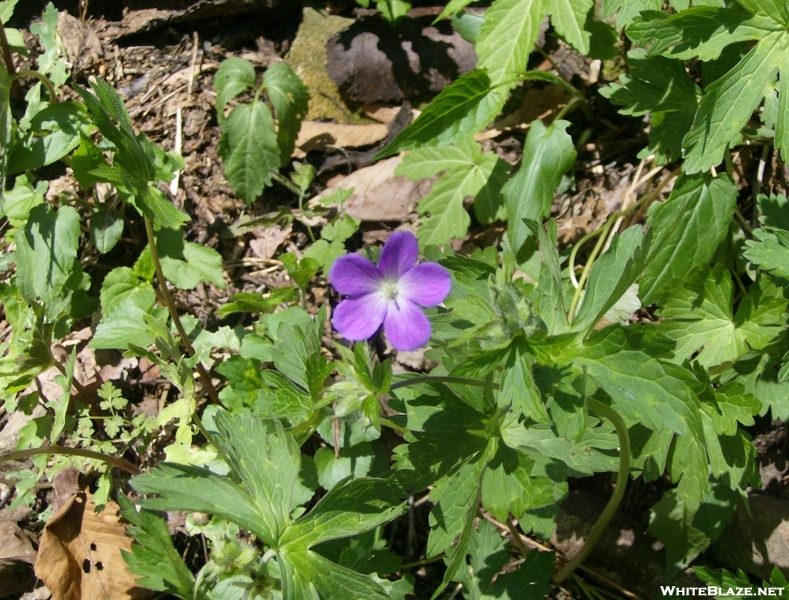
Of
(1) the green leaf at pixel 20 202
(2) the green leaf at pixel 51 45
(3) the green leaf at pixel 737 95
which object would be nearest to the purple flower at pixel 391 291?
(3) the green leaf at pixel 737 95

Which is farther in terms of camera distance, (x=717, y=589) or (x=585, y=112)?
(x=585, y=112)

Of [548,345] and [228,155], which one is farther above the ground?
[548,345]

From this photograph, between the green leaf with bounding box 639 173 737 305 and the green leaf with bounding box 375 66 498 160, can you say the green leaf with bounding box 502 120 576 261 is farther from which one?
the green leaf with bounding box 639 173 737 305

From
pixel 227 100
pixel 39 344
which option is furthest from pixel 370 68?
pixel 39 344

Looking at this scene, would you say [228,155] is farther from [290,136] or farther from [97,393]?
[97,393]

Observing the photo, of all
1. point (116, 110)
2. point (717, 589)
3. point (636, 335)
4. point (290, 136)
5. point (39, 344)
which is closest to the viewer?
point (636, 335)

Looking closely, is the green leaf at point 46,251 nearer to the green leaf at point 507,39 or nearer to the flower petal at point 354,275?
the flower petal at point 354,275

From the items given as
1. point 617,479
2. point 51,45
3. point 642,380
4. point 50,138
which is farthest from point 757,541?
point 51,45
